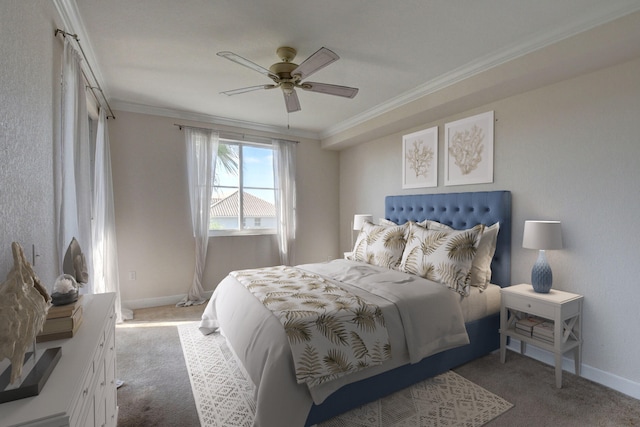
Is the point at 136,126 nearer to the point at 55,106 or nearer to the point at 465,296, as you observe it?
the point at 55,106

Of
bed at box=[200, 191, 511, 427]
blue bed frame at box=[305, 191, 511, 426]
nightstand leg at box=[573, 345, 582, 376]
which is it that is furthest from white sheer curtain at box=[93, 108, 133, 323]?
nightstand leg at box=[573, 345, 582, 376]

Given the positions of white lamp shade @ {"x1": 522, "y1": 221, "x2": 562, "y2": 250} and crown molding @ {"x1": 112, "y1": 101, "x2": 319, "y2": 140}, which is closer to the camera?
white lamp shade @ {"x1": 522, "y1": 221, "x2": 562, "y2": 250}

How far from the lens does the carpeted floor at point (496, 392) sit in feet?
6.12

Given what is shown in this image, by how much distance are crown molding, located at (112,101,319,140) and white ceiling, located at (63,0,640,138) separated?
411 millimetres

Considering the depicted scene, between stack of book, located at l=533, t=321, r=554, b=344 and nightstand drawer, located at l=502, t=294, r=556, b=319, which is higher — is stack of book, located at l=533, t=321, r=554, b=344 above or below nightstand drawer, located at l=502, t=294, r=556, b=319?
below

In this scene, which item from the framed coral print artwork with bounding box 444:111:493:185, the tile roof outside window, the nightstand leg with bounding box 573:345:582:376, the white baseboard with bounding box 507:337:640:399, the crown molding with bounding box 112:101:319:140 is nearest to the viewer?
the white baseboard with bounding box 507:337:640:399

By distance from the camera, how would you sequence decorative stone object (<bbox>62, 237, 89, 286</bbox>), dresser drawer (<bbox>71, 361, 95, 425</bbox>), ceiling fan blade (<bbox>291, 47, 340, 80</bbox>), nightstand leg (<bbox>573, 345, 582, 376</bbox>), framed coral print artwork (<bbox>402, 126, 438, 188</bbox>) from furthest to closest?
framed coral print artwork (<bbox>402, 126, 438, 188</bbox>) < nightstand leg (<bbox>573, 345, 582, 376</bbox>) < ceiling fan blade (<bbox>291, 47, 340, 80</bbox>) < decorative stone object (<bbox>62, 237, 89, 286</bbox>) < dresser drawer (<bbox>71, 361, 95, 425</bbox>)

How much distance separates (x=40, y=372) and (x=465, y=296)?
2.55 meters

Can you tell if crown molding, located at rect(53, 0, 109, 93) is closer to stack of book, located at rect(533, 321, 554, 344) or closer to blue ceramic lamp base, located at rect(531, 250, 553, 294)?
blue ceramic lamp base, located at rect(531, 250, 553, 294)

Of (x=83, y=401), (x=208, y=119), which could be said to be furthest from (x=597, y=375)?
(x=208, y=119)

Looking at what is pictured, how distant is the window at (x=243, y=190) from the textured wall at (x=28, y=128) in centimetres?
261

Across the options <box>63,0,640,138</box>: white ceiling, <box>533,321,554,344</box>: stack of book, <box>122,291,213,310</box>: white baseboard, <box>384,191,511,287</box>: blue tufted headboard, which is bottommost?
<box>122,291,213,310</box>: white baseboard

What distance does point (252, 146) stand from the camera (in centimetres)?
466

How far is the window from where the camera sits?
440 cm
